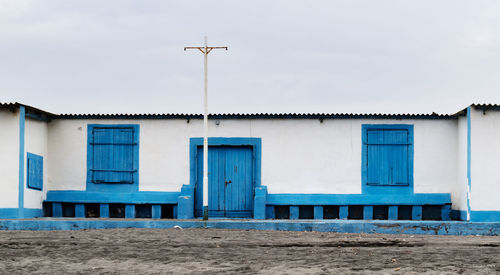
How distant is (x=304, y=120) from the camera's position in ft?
68.0

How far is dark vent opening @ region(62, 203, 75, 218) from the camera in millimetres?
21172

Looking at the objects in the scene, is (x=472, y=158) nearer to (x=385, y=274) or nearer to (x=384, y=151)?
(x=384, y=151)

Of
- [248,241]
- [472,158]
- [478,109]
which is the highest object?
[478,109]

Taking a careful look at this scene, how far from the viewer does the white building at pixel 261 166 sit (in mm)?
20422

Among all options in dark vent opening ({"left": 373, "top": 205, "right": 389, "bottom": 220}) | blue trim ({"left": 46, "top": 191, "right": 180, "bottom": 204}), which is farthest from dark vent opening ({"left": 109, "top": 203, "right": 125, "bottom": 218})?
dark vent opening ({"left": 373, "top": 205, "right": 389, "bottom": 220})

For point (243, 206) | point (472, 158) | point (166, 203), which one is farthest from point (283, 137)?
point (472, 158)

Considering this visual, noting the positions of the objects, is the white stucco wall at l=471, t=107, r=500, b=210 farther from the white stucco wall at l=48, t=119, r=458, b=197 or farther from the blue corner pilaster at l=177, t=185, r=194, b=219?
the blue corner pilaster at l=177, t=185, r=194, b=219

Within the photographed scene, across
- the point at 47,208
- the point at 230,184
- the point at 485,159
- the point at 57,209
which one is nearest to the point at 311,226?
the point at 230,184

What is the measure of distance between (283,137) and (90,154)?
17.9 ft

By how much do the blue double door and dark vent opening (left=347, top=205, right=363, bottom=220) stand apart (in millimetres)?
2730

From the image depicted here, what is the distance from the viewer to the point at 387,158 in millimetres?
20500

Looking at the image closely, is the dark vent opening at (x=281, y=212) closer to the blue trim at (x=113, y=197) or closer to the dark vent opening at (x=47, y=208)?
the blue trim at (x=113, y=197)

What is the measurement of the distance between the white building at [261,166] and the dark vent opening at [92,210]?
30 mm

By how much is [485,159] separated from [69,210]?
1149cm
